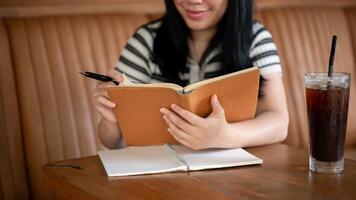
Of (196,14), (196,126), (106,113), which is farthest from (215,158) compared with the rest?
(196,14)

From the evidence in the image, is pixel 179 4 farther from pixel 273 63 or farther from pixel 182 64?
pixel 273 63

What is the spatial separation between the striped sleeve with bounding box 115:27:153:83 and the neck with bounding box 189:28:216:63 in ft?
0.41

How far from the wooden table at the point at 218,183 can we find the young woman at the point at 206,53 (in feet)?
0.74

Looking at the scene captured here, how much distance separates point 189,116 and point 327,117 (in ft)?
0.89

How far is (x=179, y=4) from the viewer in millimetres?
1472

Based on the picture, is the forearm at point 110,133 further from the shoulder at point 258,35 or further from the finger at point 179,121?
the shoulder at point 258,35

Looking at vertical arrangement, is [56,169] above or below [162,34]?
below

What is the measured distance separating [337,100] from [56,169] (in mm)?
556

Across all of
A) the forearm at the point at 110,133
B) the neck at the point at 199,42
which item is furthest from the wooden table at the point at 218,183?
the neck at the point at 199,42

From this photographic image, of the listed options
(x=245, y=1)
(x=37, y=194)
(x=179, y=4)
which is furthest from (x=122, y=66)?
(x=37, y=194)

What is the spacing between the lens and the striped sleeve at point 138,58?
1577 mm

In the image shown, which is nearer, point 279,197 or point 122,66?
point 279,197

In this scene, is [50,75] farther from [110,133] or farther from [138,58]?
[110,133]

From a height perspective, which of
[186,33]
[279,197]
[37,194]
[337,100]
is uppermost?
[186,33]
